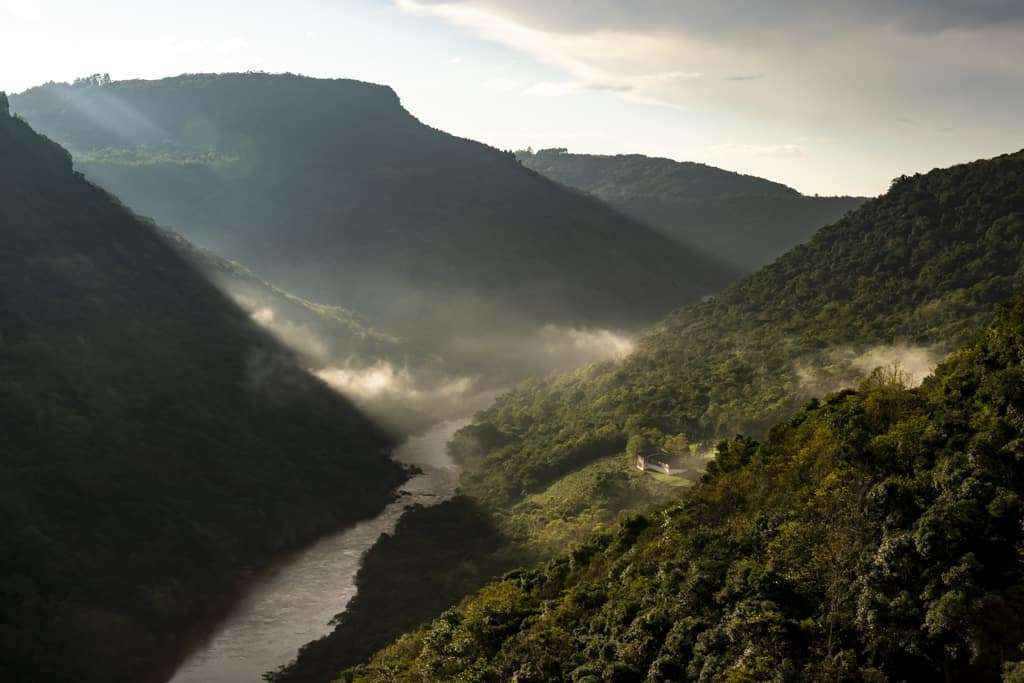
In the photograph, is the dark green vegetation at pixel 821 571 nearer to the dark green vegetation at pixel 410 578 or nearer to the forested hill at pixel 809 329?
the dark green vegetation at pixel 410 578

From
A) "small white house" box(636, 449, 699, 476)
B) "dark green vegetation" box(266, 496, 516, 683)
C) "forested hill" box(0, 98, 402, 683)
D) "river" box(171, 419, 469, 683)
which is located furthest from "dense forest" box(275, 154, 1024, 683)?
"forested hill" box(0, 98, 402, 683)

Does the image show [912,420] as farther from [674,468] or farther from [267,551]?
[267,551]

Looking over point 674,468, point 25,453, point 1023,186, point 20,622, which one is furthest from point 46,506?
point 1023,186

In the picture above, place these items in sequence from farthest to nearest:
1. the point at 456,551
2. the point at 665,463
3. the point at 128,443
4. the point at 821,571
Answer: the point at 128,443, the point at 456,551, the point at 665,463, the point at 821,571

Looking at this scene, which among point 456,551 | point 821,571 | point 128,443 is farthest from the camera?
point 128,443

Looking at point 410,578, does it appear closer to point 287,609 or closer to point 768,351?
point 287,609

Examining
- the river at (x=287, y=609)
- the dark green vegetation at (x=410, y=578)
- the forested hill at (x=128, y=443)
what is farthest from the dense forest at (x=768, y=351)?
the forested hill at (x=128, y=443)

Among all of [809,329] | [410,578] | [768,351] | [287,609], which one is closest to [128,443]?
[287,609]

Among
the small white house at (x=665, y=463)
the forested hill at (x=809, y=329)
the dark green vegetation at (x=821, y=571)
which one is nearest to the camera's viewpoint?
the dark green vegetation at (x=821, y=571)
